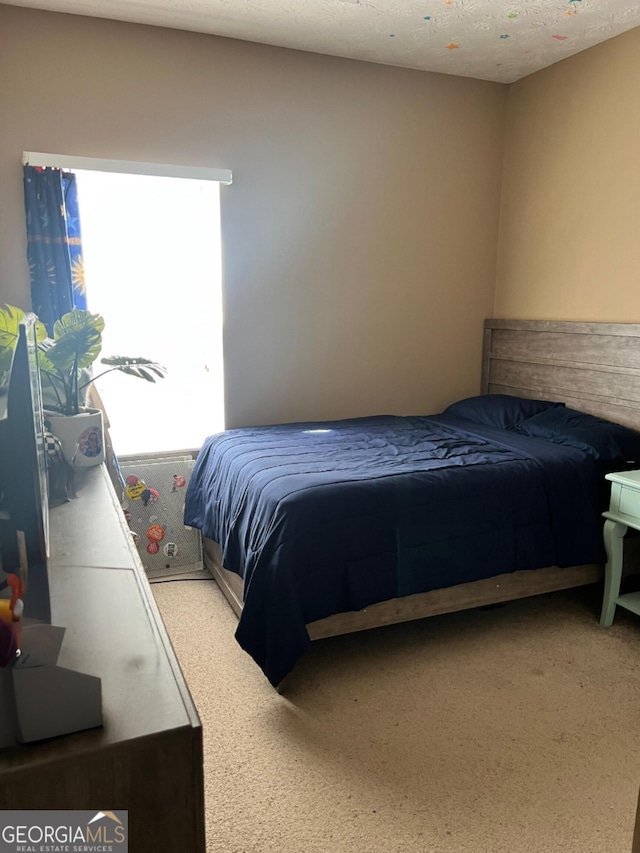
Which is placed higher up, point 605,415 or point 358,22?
point 358,22

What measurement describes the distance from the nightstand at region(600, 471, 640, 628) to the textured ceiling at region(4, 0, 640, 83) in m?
2.07

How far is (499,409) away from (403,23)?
1.98m

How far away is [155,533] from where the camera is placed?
10.8ft

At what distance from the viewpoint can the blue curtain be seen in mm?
2887

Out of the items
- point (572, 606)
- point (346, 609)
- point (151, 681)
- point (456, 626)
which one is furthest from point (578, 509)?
point (151, 681)

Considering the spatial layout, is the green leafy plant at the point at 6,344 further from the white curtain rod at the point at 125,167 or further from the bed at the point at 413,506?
the white curtain rod at the point at 125,167

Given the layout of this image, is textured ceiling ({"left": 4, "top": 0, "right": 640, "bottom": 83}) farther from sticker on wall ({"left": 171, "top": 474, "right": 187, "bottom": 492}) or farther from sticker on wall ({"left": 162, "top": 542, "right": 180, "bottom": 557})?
sticker on wall ({"left": 162, "top": 542, "right": 180, "bottom": 557})

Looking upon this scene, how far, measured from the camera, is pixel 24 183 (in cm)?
287

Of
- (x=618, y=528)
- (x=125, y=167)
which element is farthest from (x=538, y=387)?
(x=125, y=167)

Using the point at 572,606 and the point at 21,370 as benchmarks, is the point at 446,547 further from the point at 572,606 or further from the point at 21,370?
the point at 21,370

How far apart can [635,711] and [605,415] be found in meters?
1.52

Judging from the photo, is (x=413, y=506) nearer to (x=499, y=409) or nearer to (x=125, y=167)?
(x=499, y=409)

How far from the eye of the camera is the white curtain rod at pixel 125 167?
114 inches

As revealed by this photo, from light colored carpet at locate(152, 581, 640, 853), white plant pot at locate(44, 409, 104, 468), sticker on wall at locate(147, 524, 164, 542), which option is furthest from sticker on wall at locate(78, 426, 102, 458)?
sticker on wall at locate(147, 524, 164, 542)
